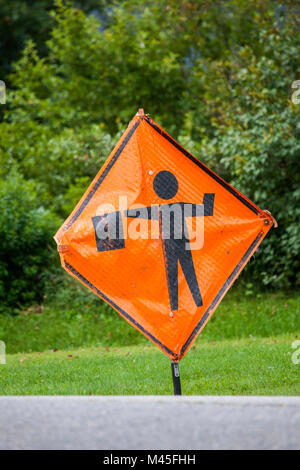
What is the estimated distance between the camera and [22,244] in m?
10.3

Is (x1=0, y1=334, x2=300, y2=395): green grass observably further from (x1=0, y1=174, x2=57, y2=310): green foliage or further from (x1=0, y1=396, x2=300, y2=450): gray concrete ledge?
(x1=0, y1=174, x2=57, y2=310): green foliage

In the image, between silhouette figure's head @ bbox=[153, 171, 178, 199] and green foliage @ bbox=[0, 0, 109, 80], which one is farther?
green foliage @ bbox=[0, 0, 109, 80]

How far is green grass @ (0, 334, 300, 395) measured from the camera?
4648 mm

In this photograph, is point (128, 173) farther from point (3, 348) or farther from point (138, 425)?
point (3, 348)

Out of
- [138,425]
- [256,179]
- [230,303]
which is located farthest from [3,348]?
[138,425]

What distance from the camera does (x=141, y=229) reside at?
3965mm

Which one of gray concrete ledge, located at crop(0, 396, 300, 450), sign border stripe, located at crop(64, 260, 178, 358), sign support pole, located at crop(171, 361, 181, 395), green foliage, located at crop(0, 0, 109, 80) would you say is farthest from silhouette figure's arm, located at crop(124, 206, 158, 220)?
green foliage, located at crop(0, 0, 109, 80)

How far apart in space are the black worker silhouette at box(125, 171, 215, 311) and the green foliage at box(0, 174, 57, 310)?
661 centimetres

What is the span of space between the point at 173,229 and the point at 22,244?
6842 mm

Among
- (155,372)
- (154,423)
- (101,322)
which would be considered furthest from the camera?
(101,322)

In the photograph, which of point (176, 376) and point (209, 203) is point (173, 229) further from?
point (176, 376)

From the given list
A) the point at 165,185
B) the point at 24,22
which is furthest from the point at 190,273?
the point at 24,22

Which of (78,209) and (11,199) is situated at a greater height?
(11,199)

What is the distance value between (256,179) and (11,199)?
452 cm
